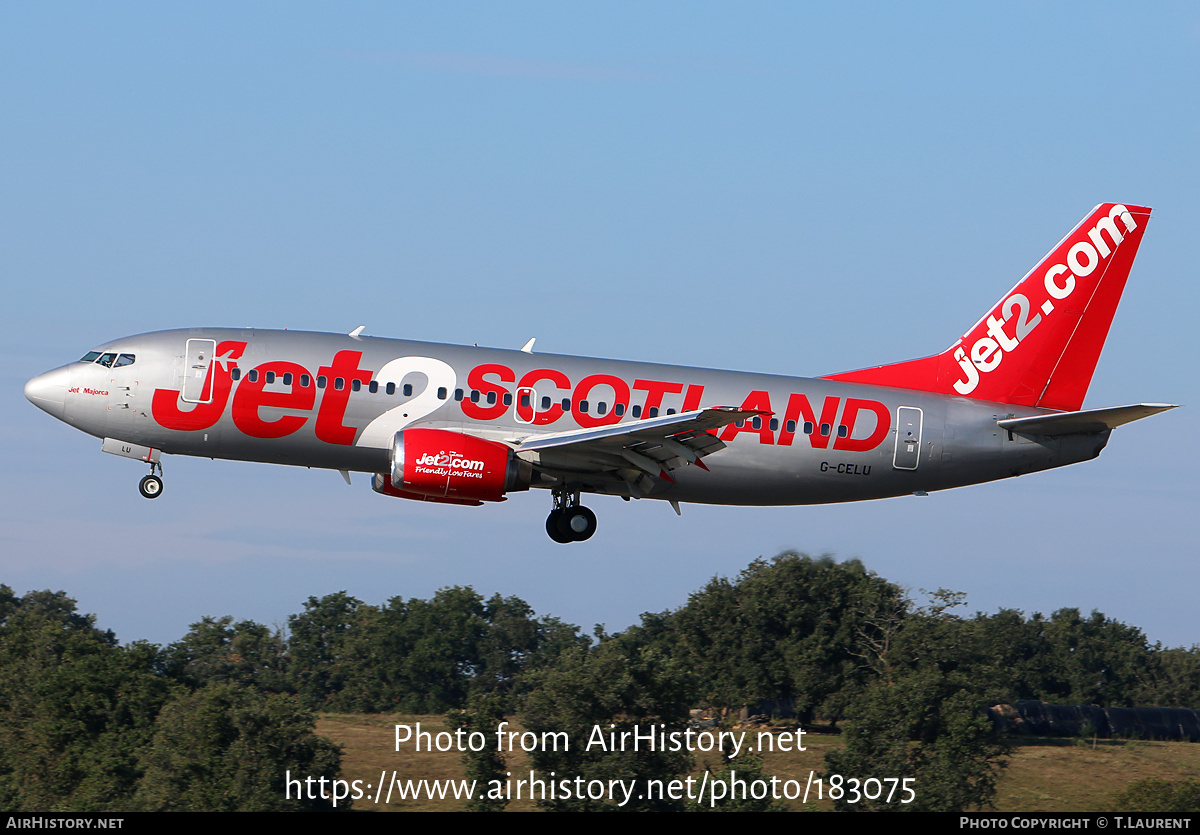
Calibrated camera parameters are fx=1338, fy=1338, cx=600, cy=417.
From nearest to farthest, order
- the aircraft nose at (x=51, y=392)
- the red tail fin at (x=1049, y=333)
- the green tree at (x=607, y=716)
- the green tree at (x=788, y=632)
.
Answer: the aircraft nose at (x=51, y=392), the red tail fin at (x=1049, y=333), the green tree at (x=607, y=716), the green tree at (x=788, y=632)

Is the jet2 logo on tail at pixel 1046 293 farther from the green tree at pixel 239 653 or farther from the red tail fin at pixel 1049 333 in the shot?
the green tree at pixel 239 653

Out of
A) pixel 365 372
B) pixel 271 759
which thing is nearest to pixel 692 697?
pixel 271 759

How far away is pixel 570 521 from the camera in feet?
127

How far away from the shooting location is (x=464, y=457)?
116 ft

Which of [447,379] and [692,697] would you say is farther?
[692,697]

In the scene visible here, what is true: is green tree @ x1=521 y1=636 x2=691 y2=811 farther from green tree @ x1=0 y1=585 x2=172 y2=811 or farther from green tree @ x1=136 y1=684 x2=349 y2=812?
green tree @ x1=0 y1=585 x2=172 y2=811

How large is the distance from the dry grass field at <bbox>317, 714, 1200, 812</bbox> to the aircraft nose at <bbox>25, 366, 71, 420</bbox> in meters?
36.9

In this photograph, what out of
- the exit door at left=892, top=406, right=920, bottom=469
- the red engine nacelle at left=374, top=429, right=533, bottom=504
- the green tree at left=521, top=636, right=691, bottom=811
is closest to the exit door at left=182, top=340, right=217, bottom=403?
the red engine nacelle at left=374, top=429, right=533, bottom=504

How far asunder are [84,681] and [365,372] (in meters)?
52.2

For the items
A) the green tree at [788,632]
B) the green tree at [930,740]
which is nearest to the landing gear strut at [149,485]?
the green tree at [930,740]

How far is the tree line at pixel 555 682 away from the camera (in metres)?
69.9

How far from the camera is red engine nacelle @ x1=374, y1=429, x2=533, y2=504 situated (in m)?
35.0

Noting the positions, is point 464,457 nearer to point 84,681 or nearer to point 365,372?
point 365,372

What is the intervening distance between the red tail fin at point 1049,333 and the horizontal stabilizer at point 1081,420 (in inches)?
72.9
